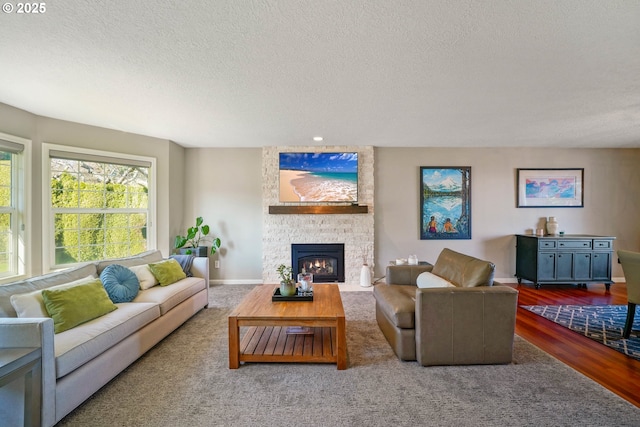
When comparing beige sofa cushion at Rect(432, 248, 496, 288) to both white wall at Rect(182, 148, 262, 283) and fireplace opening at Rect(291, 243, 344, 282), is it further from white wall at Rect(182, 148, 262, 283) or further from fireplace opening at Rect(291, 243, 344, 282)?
white wall at Rect(182, 148, 262, 283)

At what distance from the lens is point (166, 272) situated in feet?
11.2

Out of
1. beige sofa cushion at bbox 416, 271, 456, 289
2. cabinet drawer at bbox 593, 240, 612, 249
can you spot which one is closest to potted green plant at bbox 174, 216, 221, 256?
beige sofa cushion at bbox 416, 271, 456, 289

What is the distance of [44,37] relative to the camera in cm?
191

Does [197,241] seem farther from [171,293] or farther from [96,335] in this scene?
[96,335]

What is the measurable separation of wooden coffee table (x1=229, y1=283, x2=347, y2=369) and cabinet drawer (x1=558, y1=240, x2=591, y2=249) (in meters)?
4.39

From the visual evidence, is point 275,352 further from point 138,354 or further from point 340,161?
point 340,161

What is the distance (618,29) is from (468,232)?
3.83 metres

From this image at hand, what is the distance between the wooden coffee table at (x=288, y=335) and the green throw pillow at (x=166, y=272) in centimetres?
124

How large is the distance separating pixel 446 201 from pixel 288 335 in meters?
3.89

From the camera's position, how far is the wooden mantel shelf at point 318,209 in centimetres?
501

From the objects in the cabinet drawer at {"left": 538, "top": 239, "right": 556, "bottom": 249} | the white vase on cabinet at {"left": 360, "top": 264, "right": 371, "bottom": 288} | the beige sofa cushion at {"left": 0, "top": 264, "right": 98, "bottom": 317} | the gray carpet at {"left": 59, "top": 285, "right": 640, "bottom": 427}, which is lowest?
the gray carpet at {"left": 59, "top": 285, "right": 640, "bottom": 427}


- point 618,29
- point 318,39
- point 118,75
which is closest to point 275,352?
point 318,39

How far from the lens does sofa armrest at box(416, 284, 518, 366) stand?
2344mm

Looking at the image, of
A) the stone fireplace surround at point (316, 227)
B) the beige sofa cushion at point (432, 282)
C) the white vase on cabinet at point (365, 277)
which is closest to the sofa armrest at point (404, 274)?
the beige sofa cushion at point (432, 282)
